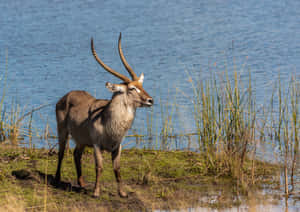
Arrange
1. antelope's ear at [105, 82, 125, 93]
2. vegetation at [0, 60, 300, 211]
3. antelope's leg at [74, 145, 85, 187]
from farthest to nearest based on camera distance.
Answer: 1. antelope's leg at [74, 145, 85, 187]
2. vegetation at [0, 60, 300, 211]
3. antelope's ear at [105, 82, 125, 93]

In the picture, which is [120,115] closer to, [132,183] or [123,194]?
[123,194]

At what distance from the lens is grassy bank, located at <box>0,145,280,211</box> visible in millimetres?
6863

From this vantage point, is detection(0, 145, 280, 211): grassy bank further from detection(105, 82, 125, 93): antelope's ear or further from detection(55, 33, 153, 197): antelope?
detection(105, 82, 125, 93): antelope's ear

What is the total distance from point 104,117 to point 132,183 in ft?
3.92

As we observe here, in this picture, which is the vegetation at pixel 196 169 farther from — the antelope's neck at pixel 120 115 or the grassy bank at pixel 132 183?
the antelope's neck at pixel 120 115

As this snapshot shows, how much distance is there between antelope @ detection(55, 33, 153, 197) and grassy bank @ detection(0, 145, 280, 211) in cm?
30

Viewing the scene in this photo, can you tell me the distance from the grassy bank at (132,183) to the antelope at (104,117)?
0.98ft

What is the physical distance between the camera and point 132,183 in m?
7.77

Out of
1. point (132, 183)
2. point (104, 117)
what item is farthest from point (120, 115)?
point (132, 183)

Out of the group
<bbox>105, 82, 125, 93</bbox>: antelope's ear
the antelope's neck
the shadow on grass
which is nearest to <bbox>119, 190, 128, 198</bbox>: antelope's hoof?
the shadow on grass

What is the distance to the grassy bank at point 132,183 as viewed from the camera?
686 centimetres

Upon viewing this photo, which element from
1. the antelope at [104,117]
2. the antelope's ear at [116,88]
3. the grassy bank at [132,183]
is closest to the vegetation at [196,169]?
the grassy bank at [132,183]

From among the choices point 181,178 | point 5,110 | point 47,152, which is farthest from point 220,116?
point 5,110

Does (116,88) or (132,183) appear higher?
(116,88)
